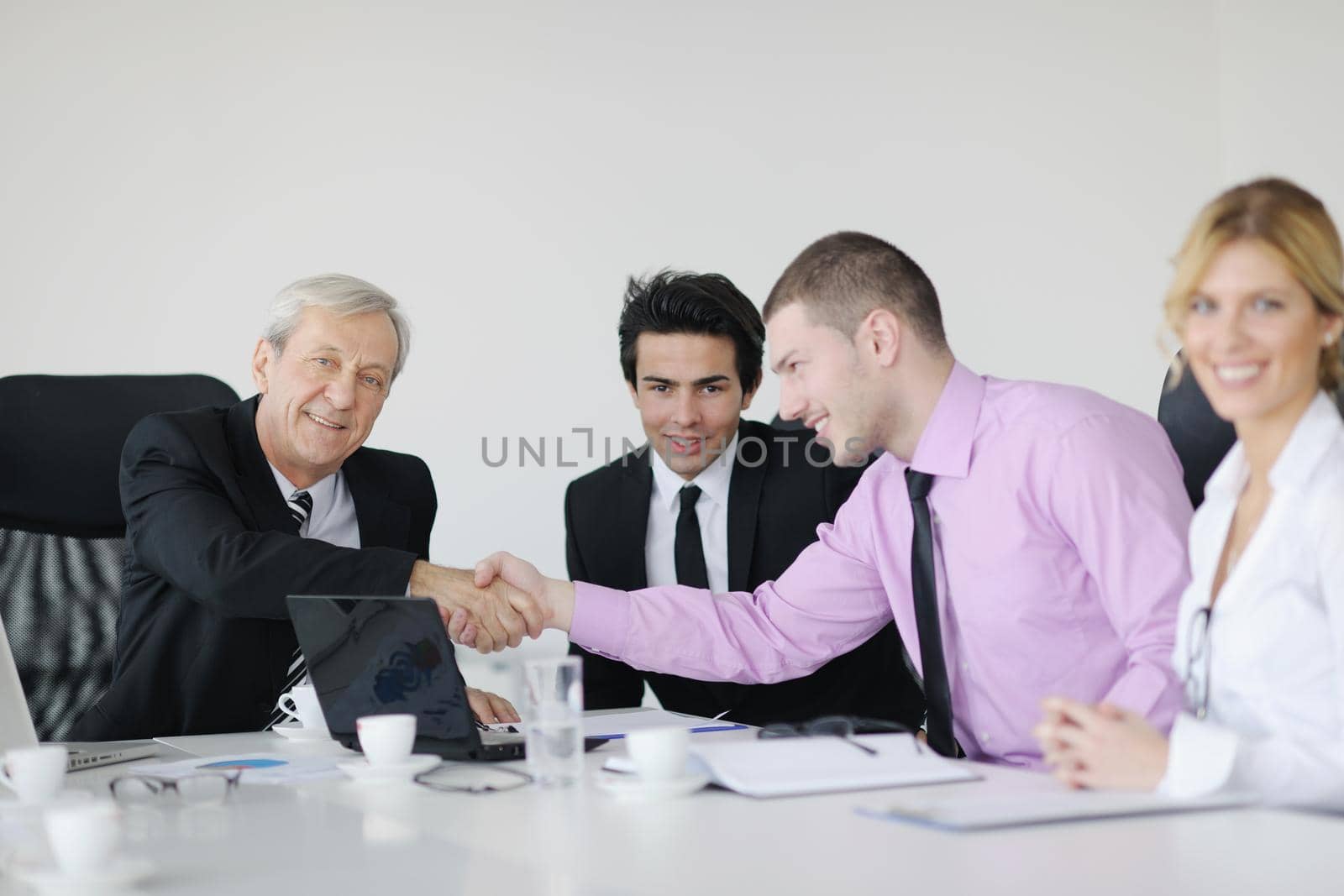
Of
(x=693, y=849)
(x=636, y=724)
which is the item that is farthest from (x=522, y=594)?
(x=693, y=849)

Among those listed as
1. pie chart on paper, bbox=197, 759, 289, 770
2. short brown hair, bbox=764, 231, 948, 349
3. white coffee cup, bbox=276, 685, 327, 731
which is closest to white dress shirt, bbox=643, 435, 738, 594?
short brown hair, bbox=764, 231, 948, 349

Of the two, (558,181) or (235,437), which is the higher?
(558,181)

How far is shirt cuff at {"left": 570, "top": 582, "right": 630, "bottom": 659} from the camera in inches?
89.8

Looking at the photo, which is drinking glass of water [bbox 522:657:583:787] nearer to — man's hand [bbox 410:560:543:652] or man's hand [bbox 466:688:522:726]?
man's hand [bbox 466:688:522:726]

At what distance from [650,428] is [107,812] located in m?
2.06

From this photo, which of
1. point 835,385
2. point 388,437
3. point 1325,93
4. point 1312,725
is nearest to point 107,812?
point 1312,725

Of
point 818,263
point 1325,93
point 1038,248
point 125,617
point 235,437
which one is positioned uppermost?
point 1325,93

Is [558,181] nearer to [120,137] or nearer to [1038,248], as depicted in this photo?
[120,137]

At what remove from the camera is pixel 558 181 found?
4020mm

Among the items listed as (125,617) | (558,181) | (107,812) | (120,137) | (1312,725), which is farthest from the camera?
(558,181)

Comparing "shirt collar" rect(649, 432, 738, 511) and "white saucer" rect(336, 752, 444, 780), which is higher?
"shirt collar" rect(649, 432, 738, 511)

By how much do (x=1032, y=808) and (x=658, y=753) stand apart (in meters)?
0.39

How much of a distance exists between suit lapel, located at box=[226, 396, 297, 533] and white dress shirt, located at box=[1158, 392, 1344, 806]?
1727mm

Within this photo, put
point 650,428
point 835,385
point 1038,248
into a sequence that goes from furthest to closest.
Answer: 1. point 1038,248
2. point 650,428
3. point 835,385
